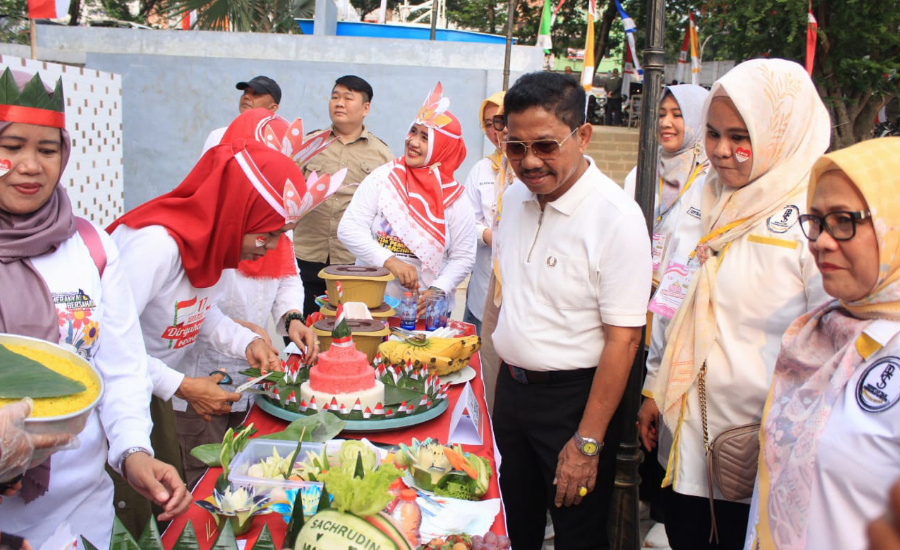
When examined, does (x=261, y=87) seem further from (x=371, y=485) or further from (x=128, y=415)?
(x=371, y=485)

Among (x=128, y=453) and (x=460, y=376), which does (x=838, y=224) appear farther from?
(x=128, y=453)

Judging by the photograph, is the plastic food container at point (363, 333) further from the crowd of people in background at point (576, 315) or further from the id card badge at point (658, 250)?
the id card badge at point (658, 250)

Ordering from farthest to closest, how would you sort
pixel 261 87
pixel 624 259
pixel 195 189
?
pixel 261 87 < pixel 195 189 < pixel 624 259

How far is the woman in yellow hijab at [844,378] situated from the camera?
1.50 m

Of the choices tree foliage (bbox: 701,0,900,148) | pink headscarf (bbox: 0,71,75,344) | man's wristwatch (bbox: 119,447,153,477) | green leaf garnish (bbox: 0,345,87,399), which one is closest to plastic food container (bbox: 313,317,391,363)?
man's wristwatch (bbox: 119,447,153,477)

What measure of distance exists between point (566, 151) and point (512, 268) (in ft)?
1.51

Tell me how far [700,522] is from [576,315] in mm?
788

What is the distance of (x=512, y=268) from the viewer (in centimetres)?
254

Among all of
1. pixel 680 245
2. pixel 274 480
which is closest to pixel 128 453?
pixel 274 480

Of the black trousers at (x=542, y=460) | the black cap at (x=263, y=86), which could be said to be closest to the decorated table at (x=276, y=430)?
the black trousers at (x=542, y=460)

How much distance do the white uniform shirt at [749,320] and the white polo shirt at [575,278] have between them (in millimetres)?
265

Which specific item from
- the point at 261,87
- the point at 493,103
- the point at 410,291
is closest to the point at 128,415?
the point at 410,291

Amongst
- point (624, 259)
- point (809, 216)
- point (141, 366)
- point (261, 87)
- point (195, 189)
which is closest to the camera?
point (809, 216)

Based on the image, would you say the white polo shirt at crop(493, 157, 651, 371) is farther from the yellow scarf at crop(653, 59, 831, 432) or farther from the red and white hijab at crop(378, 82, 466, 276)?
the red and white hijab at crop(378, 82, 466, 276)
